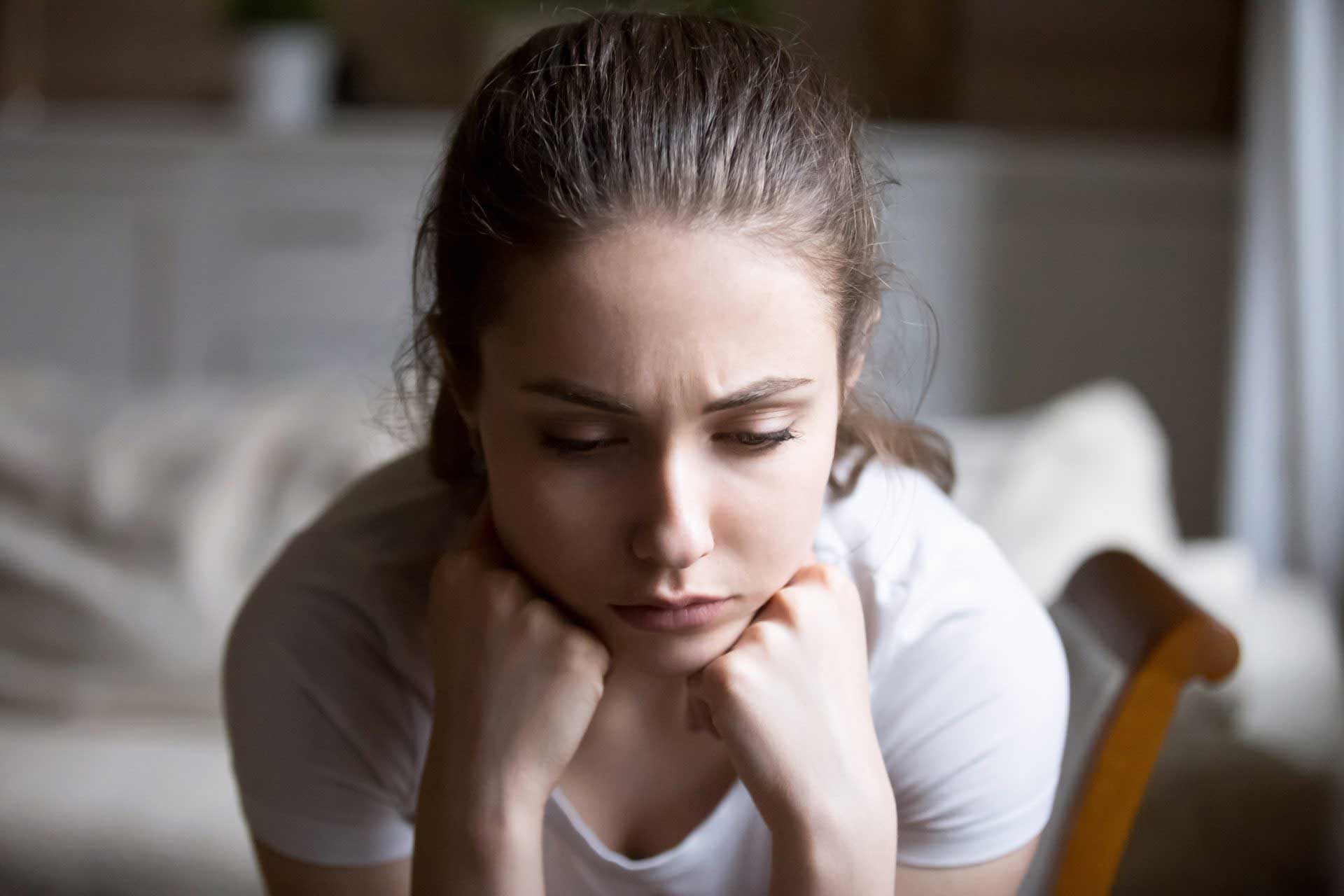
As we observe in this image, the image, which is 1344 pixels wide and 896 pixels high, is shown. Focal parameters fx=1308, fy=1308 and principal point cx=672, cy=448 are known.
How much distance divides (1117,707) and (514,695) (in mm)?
402

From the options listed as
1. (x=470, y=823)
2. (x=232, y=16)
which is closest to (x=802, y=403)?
(x=470, y=823)

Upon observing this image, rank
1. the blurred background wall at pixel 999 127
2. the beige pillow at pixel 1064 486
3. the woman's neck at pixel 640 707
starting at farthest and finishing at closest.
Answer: the blurred background wall at pixel 999 127 → the beige pillow at pixel 1064 486 → the woman's neck at pixel 640 707

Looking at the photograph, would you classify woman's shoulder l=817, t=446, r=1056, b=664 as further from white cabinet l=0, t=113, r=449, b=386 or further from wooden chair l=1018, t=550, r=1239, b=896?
white cabinet l=0, t=113, r=449, b=386

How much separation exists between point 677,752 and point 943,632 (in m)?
0.21

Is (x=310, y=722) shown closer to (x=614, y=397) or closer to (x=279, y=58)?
(x=614, y=397)

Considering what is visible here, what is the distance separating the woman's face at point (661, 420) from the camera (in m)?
0.73

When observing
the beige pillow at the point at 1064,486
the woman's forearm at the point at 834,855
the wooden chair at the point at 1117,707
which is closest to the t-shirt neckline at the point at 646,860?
the woman's forearm at the point at 834,855

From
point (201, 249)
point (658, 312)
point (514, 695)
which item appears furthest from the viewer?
point (201, 249)

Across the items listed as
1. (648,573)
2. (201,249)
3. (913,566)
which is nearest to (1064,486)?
(913,566)

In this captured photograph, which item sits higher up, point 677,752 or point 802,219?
point 802,219

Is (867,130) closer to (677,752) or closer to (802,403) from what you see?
(802,403)

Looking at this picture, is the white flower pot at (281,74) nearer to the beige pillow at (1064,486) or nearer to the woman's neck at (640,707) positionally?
the beige pillow at (1064,486)

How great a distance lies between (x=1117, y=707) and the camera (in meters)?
0.88

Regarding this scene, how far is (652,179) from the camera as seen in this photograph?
732mm
